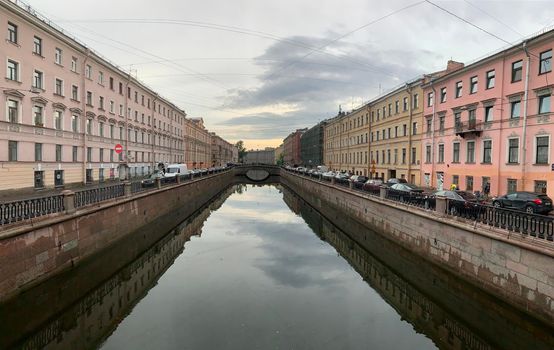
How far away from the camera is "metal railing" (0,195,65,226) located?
34.2 ft

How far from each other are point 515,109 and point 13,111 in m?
33.3

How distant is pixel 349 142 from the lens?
59.4 m

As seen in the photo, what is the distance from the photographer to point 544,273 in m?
9.37

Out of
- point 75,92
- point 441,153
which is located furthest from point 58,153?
point 441,153

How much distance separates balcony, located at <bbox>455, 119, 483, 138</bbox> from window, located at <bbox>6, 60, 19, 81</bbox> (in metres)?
32.2

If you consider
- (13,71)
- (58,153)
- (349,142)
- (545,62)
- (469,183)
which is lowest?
(469,183)

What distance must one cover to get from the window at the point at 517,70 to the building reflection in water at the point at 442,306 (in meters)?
14.3

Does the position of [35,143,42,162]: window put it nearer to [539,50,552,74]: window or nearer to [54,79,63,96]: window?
[54,79,63,96]: window

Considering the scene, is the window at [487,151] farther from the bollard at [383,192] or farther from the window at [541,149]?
the bollard at [383,192]

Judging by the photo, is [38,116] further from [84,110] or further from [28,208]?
[28,208]

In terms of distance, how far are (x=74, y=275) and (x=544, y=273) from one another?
51.0ft

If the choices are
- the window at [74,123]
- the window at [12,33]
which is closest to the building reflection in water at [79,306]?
the window at [12,33]

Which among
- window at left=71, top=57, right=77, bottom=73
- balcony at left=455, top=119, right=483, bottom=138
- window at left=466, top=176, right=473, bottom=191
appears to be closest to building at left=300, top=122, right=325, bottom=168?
balcony at left=455, top=119, right=483, bottom=138

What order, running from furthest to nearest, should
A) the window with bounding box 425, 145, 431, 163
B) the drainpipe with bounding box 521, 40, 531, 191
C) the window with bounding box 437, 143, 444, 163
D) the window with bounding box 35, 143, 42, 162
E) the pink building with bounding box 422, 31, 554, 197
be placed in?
the window with bounding box 425, 145, 431, 163 → the window with bounding box 437, 143, 444, 163 → the window with bounding box 35, 143, 42, 162 → the drainpipe with bounding box 521, 40, 531, 191 → the pink building with bounding box 422, 31, 554, 197
